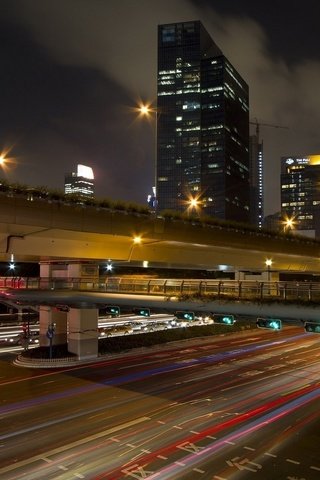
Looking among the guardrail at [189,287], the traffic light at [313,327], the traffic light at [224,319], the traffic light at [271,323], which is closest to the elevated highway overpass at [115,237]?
the guardrail at [189,287]

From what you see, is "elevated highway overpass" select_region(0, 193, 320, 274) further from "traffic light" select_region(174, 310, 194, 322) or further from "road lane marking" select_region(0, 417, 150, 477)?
"road lane marking" select_region(0, 417, 150, 477)

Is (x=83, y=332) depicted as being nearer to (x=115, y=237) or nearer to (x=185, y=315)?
(x=115, y=237)

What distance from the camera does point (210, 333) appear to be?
167 feet

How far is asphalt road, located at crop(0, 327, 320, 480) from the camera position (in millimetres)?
16141

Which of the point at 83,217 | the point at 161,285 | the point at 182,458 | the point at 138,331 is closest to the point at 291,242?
the point at 138,331

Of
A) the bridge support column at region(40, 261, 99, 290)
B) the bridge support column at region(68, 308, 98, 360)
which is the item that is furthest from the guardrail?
the bridge support column at region(68, 308, 98, 360)

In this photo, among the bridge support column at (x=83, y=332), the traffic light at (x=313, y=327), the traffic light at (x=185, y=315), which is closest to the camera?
the traffic light at (x=313, y=327)

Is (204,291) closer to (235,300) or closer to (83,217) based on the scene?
(235,300)

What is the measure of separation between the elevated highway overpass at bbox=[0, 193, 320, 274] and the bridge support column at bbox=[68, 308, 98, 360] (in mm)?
4597

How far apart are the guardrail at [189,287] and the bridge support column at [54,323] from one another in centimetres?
318

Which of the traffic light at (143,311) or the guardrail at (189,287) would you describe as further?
the traffic light at (143,311)

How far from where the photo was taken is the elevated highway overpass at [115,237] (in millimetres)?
27484

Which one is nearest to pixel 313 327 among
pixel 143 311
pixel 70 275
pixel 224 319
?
pixel 224 319

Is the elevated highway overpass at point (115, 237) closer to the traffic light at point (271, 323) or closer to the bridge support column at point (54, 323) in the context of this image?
the bridge support column at point (54, 323)
